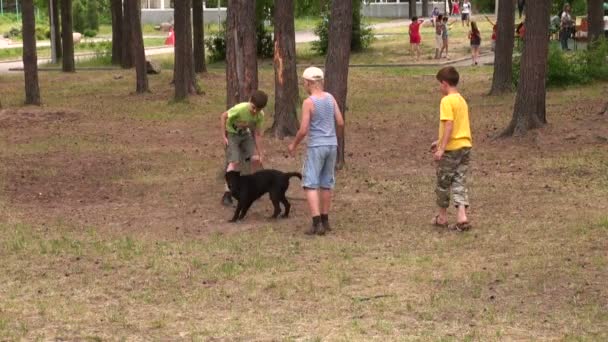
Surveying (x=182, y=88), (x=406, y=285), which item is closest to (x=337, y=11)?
(x=406, y=285)

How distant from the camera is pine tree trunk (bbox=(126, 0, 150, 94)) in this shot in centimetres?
2541

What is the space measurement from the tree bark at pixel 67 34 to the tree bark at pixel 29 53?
9179mm

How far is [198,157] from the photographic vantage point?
52.8ft

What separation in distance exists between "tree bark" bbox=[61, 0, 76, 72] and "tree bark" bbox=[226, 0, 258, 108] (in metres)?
20.3

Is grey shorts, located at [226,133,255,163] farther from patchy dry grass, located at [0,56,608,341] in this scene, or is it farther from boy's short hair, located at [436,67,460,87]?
boy's short hair, located at [436,67,460,87]

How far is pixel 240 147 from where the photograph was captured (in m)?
11.5

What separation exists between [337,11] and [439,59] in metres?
23.2

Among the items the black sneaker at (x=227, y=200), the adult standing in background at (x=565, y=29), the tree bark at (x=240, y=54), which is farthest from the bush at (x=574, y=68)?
the black sneaker at (x=227, y=200)

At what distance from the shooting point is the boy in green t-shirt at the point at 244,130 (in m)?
11.0

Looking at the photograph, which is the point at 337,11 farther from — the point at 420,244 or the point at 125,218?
the point at 420,244

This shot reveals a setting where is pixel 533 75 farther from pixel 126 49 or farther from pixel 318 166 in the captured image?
pixel 126 49

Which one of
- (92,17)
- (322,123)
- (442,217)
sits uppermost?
(322,123)

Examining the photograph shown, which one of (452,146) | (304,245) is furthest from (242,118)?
(452,146)

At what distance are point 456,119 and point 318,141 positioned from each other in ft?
4.25
